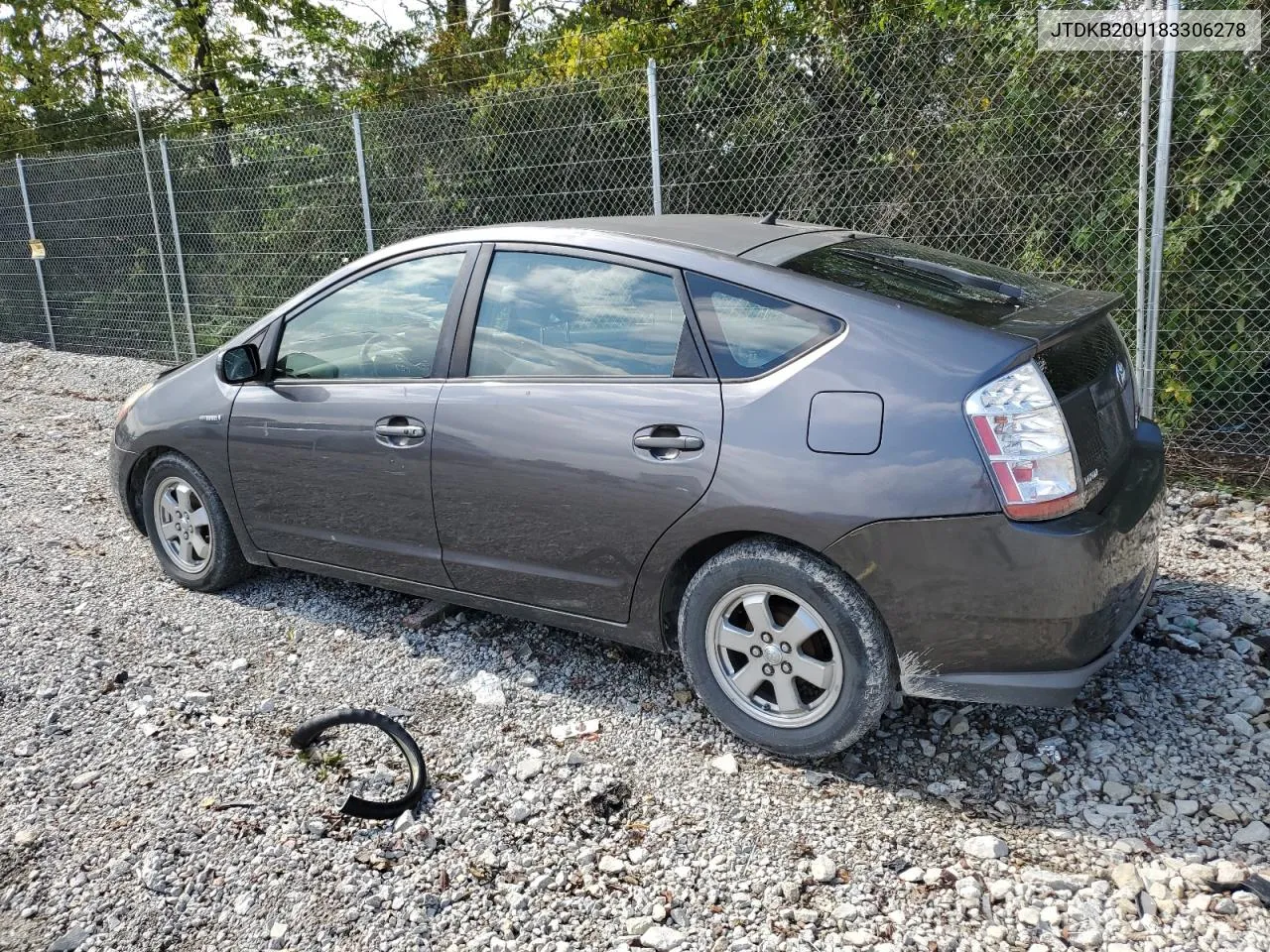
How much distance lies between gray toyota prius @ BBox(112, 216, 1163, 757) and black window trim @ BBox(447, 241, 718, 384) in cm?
Result: 1

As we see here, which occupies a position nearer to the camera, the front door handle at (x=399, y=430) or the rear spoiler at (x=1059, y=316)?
the rear spoiler at (x=1059, y=316)

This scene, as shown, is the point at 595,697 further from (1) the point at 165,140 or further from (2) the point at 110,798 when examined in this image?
(1) the point at 165,140

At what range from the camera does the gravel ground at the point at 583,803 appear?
8.48ft

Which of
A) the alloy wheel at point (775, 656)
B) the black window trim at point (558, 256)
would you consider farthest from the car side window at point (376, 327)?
the alloy wheel at point (775, 656)

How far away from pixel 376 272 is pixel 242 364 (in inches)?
29.8

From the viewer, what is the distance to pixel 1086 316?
324 cm

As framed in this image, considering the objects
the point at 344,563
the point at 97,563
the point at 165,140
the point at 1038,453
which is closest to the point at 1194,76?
the point at 1038,453

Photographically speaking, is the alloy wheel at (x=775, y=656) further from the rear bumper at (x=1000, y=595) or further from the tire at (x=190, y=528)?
the tire at (x=190, y=528)

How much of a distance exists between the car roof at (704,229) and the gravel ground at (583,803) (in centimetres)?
162

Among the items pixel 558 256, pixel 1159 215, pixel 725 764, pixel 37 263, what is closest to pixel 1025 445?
pixel 725 764

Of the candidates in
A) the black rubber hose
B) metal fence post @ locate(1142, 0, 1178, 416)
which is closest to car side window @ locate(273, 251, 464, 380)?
the black rubber hose

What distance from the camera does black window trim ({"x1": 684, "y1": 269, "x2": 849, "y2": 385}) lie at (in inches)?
120

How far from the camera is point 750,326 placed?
3.21m

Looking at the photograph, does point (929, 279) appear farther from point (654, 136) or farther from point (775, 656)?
point (654, 136)
